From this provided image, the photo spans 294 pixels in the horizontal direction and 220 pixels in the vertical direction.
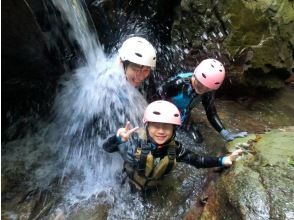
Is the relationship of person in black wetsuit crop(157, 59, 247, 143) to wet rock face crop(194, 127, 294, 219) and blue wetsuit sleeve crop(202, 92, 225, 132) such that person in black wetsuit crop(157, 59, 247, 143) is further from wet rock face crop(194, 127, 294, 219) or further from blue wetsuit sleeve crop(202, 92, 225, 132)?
wet rock face crop(194, 127, 294, 219)

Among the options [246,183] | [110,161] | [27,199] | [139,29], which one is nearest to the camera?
[246,183]

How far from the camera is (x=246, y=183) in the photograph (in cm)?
381

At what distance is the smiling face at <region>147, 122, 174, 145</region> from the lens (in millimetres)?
4141

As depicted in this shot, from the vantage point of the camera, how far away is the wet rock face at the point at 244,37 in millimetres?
6879

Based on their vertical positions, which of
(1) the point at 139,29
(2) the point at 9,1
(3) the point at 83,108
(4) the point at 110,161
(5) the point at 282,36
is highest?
(2) the point at 9,1

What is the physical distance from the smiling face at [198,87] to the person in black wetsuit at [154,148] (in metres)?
1.16

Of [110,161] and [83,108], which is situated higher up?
[83,108]

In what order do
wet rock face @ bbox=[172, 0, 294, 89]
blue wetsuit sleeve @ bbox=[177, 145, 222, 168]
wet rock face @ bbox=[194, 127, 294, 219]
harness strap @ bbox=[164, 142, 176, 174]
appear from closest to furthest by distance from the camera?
wet rock face @ bbox=[194, 127, 294, 219]
harness strap @ bbox=[164, 142, 176, 174]
blue wetsuit sleeve @ bbox=[177, 145, 222, 168]
wet rock face @ bbox=[172, 0, 294, 89]

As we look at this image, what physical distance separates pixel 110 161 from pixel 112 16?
3110mm

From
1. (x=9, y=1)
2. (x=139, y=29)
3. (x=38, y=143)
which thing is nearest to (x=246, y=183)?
(x=38, y=143)

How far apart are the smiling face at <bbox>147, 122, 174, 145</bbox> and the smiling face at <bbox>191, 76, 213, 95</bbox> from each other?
4.30ft

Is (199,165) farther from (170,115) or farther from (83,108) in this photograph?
(83,108)

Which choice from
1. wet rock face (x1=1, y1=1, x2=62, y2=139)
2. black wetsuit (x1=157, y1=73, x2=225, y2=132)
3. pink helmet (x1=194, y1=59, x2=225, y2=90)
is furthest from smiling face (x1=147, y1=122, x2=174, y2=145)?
wet rock face (x1=1, y1=1, x2=62, y2=139)

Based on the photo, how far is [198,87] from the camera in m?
5.36
